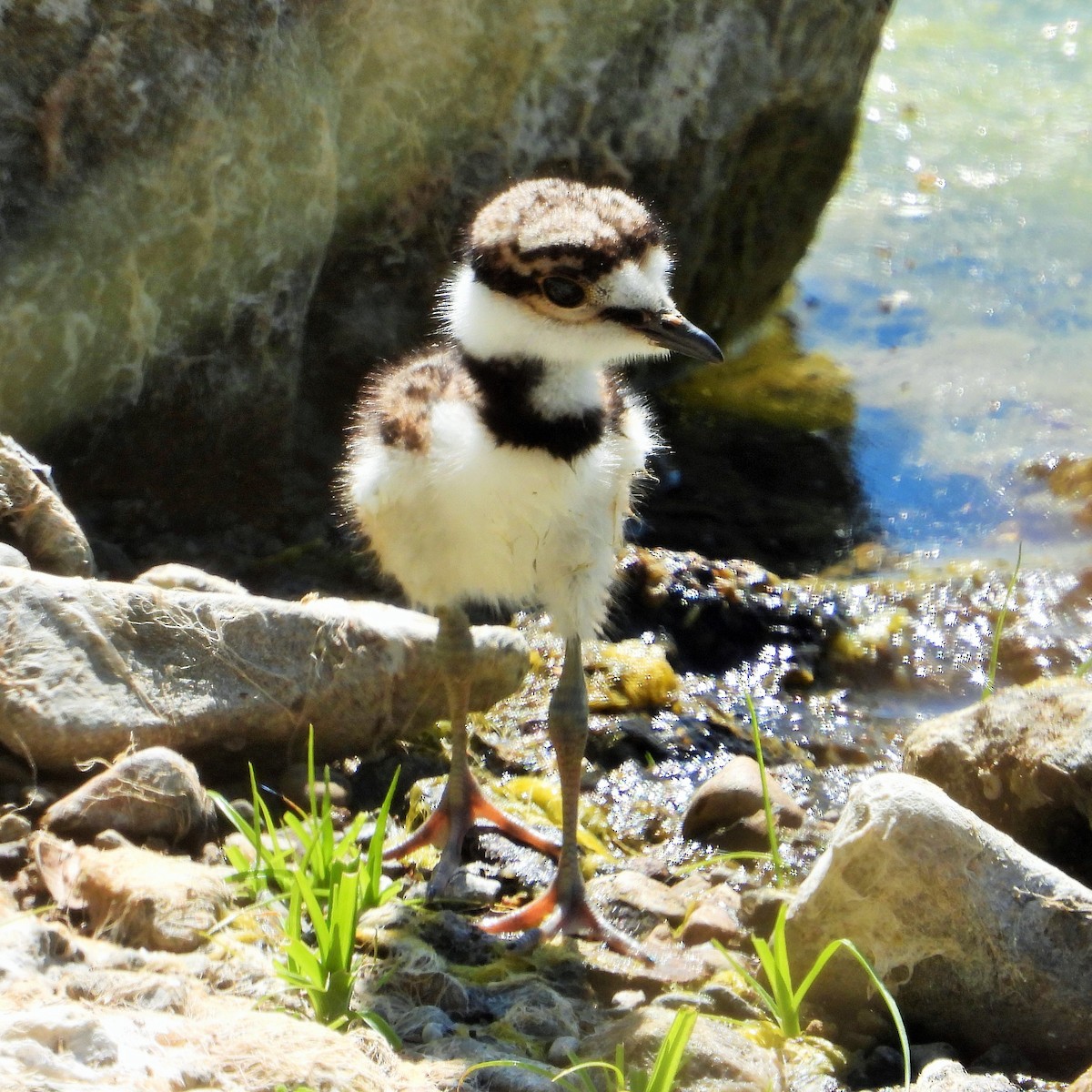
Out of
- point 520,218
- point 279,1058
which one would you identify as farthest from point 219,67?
point 279,1058

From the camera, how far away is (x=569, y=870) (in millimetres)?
3604

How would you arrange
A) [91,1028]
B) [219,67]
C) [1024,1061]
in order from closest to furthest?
[91,1028]
[1024,1061]
[219,67]

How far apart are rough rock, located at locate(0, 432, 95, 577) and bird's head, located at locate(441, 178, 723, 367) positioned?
1.37m

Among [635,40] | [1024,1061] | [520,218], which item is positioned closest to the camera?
[1024,1061]

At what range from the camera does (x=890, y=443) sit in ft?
22.3

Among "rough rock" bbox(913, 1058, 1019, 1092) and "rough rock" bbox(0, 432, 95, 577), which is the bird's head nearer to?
"rough rock" bbox(0, 432, 95, 577)

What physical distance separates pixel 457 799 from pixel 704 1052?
1383mm

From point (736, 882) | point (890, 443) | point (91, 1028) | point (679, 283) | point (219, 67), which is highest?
point (219, 67)

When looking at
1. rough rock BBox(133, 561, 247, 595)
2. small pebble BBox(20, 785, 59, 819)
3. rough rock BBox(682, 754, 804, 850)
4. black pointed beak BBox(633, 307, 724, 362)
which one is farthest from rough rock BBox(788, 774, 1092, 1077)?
rough rock BBox(133, 561, 247, 595)

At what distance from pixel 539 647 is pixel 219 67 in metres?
2.22

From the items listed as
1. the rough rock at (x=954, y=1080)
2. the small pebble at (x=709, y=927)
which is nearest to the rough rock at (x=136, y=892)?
the small pebble at (x=709, y=927)

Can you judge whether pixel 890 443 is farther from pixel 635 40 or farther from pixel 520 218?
pixel 520 218

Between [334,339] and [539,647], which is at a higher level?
[334,339]

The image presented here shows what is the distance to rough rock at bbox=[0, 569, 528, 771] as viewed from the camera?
332 cm
